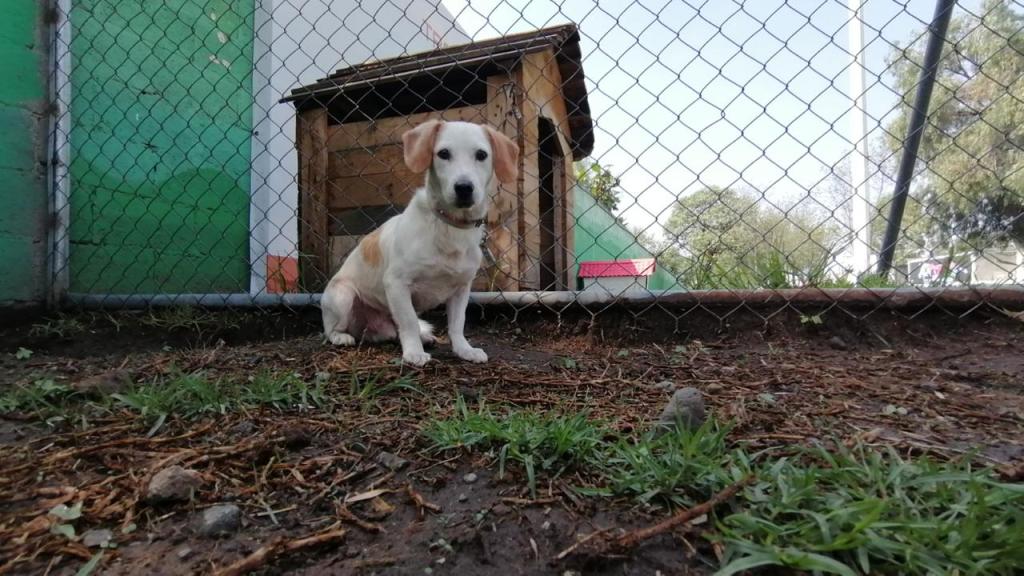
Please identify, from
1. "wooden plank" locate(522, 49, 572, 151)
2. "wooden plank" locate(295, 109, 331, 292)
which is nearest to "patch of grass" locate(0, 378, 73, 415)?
"wooden plank" locate(295, 109, 331, 292)

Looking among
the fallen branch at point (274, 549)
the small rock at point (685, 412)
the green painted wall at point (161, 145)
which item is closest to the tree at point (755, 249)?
the small rock at point (685, 412)

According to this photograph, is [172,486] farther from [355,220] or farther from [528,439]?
[355,220]

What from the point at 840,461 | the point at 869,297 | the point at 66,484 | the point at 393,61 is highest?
the point at 393,61

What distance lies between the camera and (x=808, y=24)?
203 centimetres

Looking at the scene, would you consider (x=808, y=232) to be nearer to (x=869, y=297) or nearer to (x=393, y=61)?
(x=869, y=297)

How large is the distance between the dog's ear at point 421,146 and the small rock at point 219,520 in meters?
1.51

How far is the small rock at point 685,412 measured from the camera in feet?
3.58

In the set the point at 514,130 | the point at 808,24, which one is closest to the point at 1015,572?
the point at 808,24

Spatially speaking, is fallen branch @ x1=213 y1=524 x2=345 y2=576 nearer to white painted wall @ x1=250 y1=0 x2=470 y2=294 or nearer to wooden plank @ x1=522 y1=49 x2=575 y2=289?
wooden plank @ x1=522 y1=49 x2=575 y2=289

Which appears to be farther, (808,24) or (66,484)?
(808,24)

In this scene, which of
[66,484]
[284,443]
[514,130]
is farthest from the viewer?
[514,130]

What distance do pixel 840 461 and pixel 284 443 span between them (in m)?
1.03

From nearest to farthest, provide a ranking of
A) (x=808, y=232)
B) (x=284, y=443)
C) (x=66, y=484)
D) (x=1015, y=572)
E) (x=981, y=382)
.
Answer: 1. (x=1015, y=572)
2. (x=66, y=484)
3. (x=284, y=443)
4. (x=981, y=382)
5. (x=808, y=232)

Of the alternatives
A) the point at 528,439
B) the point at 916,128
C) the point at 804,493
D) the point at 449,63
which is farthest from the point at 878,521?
the point at 449,63
